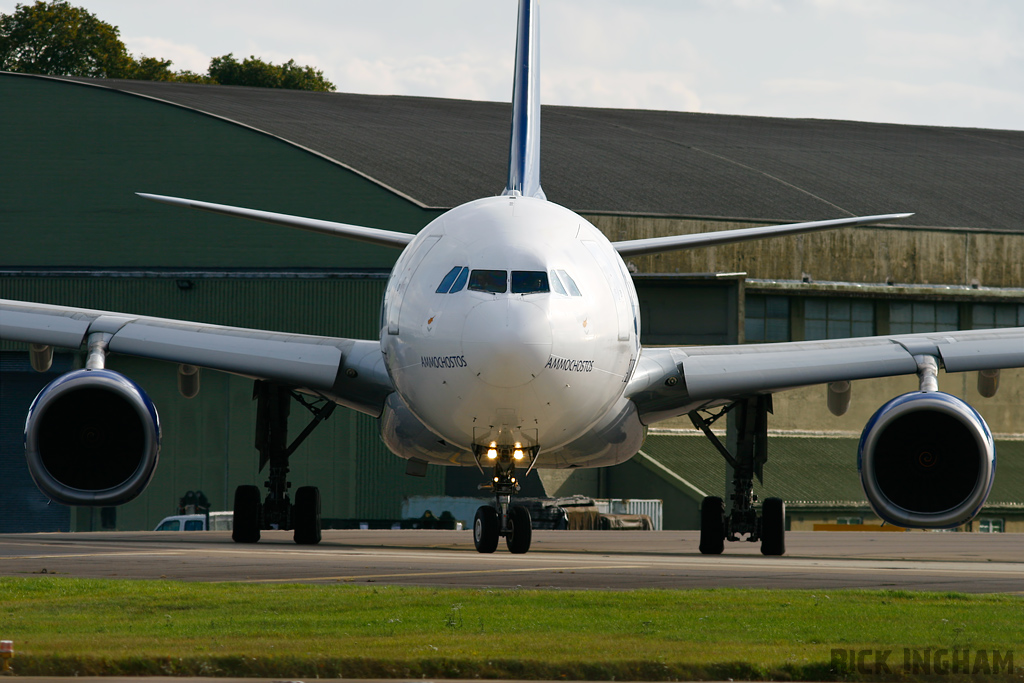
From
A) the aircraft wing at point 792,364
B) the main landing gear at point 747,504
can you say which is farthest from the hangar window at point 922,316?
the aircraft wing at point 792,364

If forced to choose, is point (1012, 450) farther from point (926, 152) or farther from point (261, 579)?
point (261, 579)

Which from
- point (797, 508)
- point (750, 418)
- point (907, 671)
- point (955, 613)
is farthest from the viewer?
point (797, 508)

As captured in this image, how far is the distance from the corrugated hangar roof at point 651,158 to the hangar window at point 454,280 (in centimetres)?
2595

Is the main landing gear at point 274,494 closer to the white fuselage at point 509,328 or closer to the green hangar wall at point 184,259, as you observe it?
the white fuselage at point 509,328

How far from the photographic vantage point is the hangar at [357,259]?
40.5 m

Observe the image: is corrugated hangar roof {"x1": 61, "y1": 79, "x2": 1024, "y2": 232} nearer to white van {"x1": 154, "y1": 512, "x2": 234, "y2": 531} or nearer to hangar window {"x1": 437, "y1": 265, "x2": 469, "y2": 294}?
white van {"x1": 154, "y1": 512, "x2": 234, "y2": 531}

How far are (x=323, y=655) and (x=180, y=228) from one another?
119 ft

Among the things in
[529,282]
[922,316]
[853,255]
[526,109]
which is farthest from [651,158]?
[529,282]

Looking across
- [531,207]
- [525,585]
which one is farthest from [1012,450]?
[525,585]

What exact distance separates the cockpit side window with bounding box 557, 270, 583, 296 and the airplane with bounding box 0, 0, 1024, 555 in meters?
0.02

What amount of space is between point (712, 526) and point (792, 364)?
10.1ft

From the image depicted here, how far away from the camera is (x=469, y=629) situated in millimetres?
8961

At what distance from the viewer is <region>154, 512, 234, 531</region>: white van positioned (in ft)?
119

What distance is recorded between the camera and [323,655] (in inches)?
300
